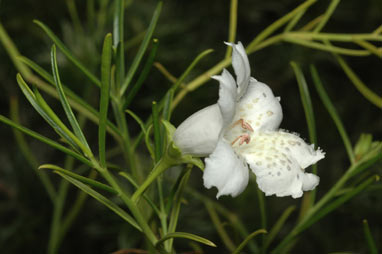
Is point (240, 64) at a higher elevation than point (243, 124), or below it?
higher

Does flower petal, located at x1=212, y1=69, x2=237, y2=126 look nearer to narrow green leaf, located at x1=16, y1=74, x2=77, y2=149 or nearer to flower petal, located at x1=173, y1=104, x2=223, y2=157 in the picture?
flower petal, located at x1=173, y1=104, x2=223, y2=157

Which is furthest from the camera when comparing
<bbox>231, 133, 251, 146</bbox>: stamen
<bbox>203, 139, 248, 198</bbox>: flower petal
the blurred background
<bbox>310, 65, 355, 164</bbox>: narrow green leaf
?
the blurred background

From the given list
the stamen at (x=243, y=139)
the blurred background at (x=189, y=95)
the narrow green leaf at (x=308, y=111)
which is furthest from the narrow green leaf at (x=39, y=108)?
the blurred background at (x=189, y=95)

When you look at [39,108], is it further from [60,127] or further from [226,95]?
[226,95]

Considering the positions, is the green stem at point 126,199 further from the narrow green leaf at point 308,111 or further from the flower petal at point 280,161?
the narrow green leaf at point 308,111

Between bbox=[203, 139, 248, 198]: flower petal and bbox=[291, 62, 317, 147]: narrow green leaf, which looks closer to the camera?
bbox=[203, 139, 248, 198]: flower petal

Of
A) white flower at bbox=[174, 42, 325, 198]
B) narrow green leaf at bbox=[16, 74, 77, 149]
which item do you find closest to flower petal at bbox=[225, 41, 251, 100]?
white flower at bbox=[174, 42, 325, 198]

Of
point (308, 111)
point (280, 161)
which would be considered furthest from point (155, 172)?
point (308, 111)
